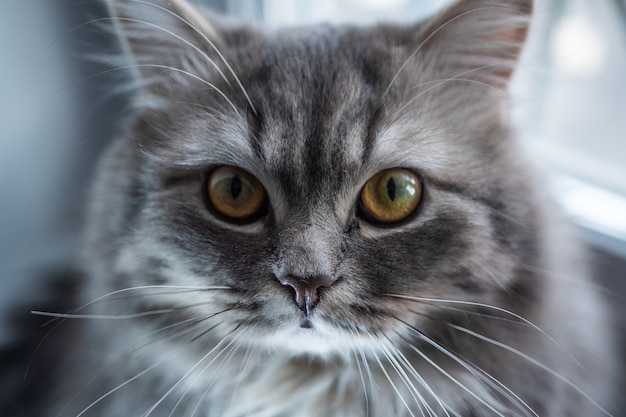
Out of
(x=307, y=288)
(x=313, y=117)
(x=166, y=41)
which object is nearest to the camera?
(x=307, y=288)

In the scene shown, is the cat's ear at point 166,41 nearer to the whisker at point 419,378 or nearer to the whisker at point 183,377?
the whisker at point 183,377

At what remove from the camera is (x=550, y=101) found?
1.80 meters

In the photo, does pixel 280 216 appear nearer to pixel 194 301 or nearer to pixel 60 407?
pixel 194 301

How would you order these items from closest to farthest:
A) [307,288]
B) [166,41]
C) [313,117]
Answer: [307,288] → [313,117] → [166,41]

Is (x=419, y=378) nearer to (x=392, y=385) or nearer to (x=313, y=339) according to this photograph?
(x=392, y=385)

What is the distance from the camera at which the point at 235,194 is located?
1051 mm

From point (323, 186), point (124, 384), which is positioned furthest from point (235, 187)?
point (124, 384)

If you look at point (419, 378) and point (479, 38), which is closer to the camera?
point (419, 378)

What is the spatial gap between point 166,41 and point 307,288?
23.5 inches

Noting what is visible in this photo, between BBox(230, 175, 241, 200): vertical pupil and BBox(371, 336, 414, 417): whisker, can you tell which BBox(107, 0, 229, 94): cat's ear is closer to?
BBox(230, 175, 241, 200): vertical pupil

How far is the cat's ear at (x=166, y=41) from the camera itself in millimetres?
1110

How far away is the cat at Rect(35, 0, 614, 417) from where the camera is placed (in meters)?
0.97

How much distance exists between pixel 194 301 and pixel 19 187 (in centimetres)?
87

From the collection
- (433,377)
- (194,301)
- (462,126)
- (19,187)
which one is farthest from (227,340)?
(19,187)
